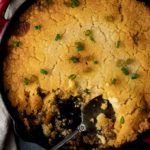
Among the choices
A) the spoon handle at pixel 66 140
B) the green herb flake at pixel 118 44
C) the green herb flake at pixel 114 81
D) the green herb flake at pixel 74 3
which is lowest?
the spoon handle at pixel 66 140

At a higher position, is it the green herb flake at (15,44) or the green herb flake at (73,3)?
the green herb flake at (73,3)

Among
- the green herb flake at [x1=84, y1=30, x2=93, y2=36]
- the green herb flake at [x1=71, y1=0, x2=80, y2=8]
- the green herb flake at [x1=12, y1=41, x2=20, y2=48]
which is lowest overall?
the green herb flake at [x1=12, y1=41, x2=20, y2=48]

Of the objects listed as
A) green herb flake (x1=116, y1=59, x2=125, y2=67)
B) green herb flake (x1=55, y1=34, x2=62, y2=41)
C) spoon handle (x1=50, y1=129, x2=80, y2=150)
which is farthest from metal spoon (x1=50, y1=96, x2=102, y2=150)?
green herb flake (x1=55, y1=34, x2=62, y2=41)

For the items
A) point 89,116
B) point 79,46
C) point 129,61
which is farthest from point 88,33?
point 89,116

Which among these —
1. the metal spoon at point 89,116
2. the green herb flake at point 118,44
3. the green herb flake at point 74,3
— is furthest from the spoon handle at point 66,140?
the green herb flake at point 74,3

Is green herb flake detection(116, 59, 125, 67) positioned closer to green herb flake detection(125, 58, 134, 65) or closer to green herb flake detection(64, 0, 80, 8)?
green herb flake detection(125, 58, 134, 65)

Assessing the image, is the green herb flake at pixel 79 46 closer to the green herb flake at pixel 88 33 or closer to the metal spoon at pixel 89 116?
the green herb flake at pixel 88 33

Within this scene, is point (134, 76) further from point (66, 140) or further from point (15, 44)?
point (15, 44)

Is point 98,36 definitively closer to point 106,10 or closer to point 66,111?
point 106,10
